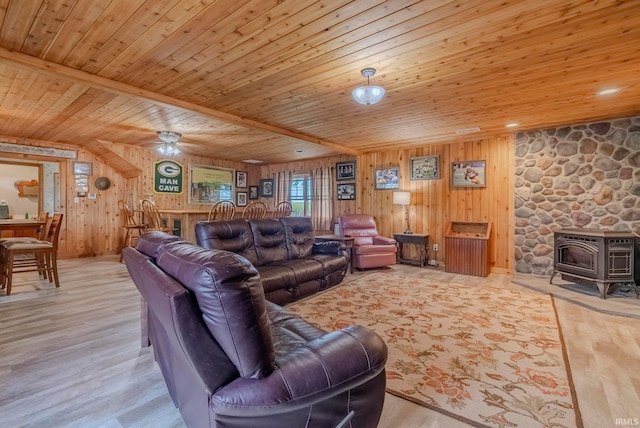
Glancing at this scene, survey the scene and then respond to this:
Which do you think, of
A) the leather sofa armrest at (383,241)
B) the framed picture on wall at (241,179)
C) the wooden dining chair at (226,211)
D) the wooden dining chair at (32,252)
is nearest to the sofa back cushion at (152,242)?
the wooden dining chair at (32,252)

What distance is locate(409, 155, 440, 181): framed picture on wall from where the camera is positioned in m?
5.90

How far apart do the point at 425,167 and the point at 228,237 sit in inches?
170

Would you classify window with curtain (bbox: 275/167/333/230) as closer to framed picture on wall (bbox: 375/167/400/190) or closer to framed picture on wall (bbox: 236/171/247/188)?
framed picture on wall (bbox: 236/171/247/188)

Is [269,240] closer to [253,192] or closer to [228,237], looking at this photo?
[228,237]

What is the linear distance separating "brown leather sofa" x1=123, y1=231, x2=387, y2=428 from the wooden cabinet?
4.51 metres

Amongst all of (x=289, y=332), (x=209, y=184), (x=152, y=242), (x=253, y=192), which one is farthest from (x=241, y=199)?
(x=289, y=332)

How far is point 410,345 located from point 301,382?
170 centimetres

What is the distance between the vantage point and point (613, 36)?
2281 millimetres

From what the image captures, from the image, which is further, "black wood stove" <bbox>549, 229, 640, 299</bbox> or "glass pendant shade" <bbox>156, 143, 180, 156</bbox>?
"glass pendant shade" <bbox>156, 143, 180, 156</bbox>

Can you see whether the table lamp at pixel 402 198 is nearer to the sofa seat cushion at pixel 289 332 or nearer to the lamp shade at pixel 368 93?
the lamp shade at pixel 368 93

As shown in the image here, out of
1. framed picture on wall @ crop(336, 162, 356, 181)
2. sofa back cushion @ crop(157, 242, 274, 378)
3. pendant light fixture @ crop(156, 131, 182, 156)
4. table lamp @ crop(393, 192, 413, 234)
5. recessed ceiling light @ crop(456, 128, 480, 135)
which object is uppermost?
recessed ceiling light @ crop(456, 128, 480, 135)

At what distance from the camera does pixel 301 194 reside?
826 cm

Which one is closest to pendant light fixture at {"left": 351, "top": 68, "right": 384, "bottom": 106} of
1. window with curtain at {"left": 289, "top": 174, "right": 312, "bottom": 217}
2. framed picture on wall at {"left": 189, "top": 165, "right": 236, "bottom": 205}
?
window with curtain at {"left": 289, "top": 174, "right": 312, "bottom": 217}

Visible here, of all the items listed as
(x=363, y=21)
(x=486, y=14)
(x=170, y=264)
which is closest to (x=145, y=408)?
(x=170, y=264)
